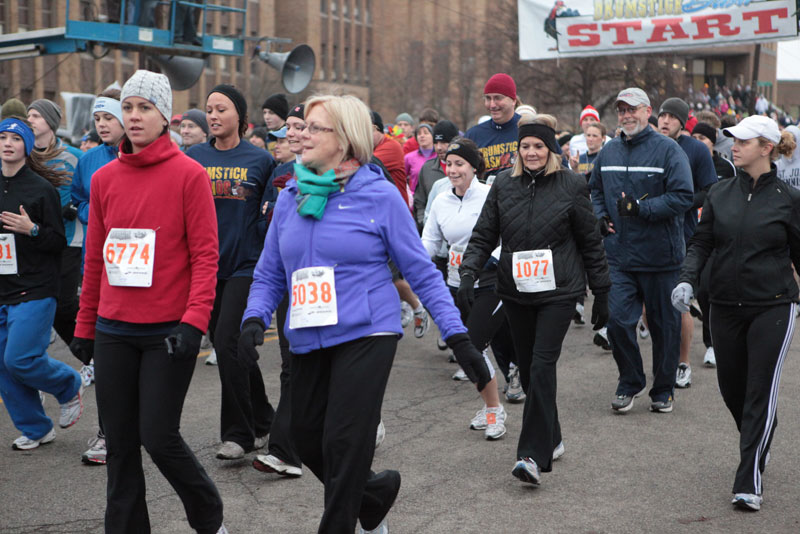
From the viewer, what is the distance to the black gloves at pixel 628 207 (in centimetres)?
720

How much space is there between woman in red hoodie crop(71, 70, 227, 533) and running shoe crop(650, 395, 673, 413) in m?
4.06

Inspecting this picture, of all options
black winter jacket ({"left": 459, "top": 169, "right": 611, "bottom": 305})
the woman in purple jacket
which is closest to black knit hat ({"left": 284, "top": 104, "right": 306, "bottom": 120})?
black winter jacket ({"left": 459, "top": 169, "right": 611, "bottom": 305})

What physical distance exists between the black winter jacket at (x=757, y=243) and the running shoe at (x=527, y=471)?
4.40ft

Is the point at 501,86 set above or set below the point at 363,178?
above

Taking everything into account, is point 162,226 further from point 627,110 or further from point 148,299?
point 627,110

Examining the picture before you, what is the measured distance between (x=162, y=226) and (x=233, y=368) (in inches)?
68.8

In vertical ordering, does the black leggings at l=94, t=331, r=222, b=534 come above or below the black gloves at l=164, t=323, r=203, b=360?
below

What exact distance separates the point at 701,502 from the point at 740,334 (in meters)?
0.92

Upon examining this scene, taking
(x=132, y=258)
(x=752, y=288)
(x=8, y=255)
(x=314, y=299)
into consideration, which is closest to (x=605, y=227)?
(x=752, y=288)

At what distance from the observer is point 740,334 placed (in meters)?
5.54

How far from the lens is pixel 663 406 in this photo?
7586mm

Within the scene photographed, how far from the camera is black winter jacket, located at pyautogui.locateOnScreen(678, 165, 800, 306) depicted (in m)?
5.42

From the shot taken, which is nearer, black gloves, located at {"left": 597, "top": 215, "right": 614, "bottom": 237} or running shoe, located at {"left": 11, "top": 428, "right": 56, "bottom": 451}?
running shoe, located at {"left": 11, "top": 428, "right": 56, "bottom": 451}

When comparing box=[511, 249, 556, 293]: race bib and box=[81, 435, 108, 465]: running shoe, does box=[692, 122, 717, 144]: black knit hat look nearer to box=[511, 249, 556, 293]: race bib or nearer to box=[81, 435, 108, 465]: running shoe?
box=[511, 249, 556, 293]: race bib
